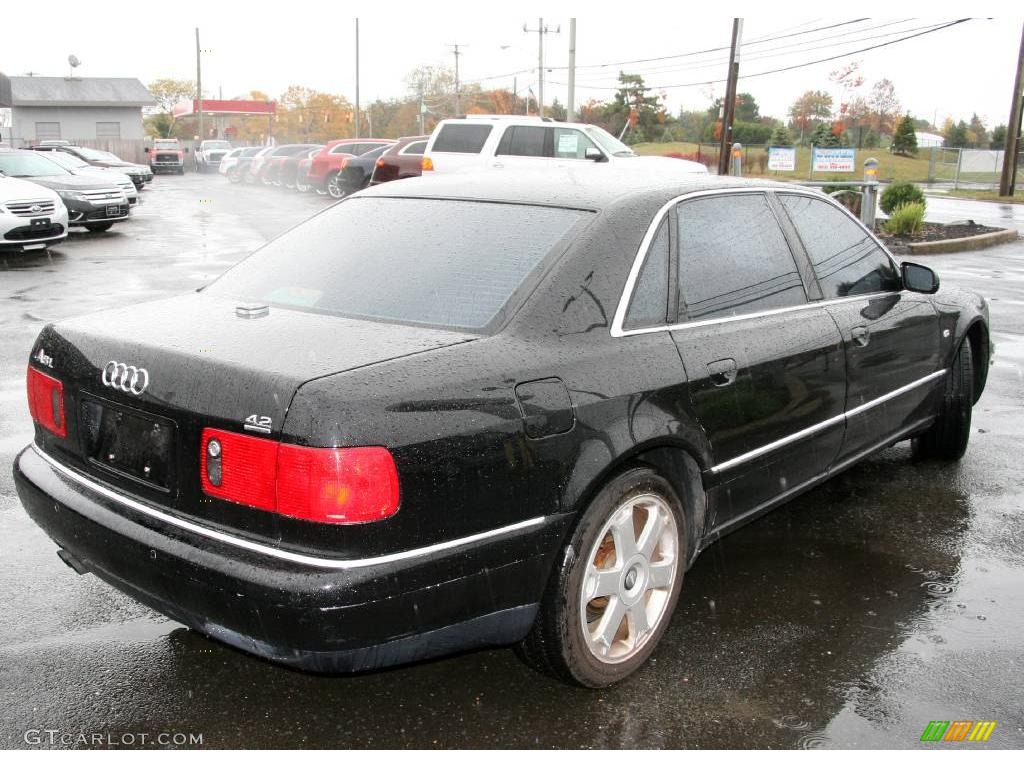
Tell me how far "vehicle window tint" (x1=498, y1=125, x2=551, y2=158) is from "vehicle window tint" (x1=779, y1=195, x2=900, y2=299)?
1238cm

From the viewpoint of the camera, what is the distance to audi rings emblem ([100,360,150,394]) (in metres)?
2.74

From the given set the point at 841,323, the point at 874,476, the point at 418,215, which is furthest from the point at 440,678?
the point at 874,476

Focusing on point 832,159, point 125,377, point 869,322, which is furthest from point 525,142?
point 832,159

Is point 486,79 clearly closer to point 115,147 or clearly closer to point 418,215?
point 115,147

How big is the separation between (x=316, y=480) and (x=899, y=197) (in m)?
19.0

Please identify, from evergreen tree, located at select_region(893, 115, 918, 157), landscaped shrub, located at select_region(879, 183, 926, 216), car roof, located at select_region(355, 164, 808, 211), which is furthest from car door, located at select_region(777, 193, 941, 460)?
evergreen tree, located at select_region(893, 115, 918, 157)

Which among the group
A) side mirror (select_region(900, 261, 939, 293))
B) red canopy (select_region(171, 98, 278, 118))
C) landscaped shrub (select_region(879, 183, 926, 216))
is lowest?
side mirror (select_region(900, 261, 939, 293))

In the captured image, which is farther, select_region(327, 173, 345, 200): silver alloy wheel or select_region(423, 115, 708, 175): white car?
select_region(327, 173, 345, 200): silver alloy wheel

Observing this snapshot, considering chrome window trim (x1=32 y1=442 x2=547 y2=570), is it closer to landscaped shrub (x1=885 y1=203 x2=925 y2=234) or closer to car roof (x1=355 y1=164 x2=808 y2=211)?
car roof (x1=355 y1=164 x2=808 y2=211)

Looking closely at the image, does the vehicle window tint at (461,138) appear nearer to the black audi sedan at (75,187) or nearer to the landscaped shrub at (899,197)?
the black audi sedan at (75,187)

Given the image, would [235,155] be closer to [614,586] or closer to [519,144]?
[519,144]

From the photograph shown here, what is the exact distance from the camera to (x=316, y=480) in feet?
7.95

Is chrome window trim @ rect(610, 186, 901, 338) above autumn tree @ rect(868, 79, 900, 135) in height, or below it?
below

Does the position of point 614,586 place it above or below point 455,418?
below
